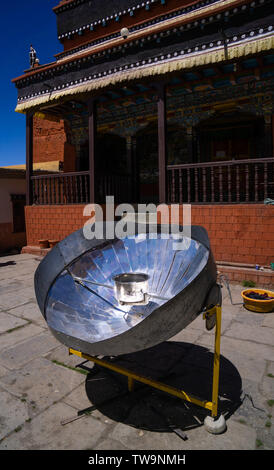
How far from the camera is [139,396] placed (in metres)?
2.72

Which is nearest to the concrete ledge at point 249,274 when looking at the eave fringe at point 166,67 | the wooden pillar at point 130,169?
the eave fringe at point 166,67

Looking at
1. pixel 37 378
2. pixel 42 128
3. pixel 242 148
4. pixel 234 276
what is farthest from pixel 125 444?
pixel 42 128

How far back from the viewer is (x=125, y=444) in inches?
84.4

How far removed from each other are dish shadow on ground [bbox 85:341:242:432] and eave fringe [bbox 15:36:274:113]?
17.3ft

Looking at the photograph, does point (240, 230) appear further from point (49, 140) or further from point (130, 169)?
point (49, 140)

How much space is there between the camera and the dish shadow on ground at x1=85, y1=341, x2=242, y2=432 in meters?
2.42

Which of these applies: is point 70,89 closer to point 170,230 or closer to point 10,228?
point 10,228

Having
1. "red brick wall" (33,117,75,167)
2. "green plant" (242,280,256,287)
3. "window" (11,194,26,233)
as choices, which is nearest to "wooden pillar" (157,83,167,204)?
"green plant" (242,280,256,287)

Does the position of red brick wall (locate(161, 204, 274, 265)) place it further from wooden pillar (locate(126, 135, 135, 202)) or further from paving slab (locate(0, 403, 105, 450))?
paving slab (locate(0, 403, 105, 450))

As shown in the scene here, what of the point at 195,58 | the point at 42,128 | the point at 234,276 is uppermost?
the point at 42,128

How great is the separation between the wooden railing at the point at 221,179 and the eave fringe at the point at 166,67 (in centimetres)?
195

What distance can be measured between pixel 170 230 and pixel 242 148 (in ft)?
24.8

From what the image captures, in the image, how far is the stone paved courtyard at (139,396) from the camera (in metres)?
2.20

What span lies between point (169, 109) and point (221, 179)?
397 centimetres
